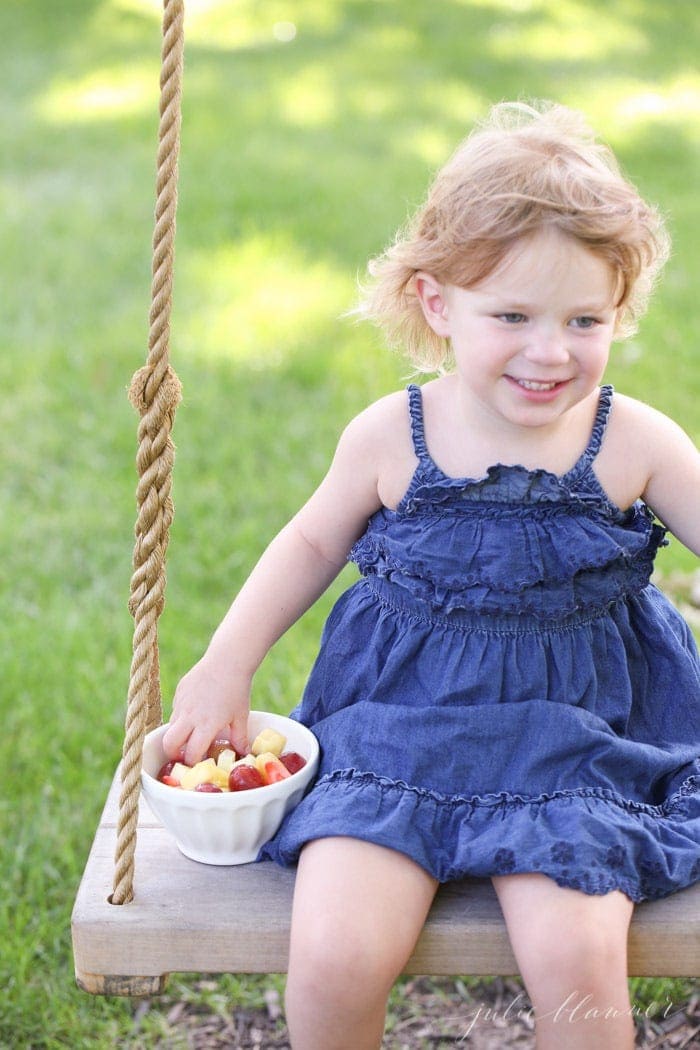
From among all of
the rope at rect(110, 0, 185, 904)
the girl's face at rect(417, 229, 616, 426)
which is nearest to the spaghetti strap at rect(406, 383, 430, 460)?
the girl's face at rect(417, 229, 616, 426)

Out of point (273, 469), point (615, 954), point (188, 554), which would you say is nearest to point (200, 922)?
point (615, 954)

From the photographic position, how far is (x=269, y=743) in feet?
6.16

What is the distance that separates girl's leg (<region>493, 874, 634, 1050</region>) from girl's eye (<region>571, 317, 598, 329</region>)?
71 cm

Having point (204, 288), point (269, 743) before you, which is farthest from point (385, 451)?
point (204, 288)

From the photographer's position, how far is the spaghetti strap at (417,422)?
192 cm

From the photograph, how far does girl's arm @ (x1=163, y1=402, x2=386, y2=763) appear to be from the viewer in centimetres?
191

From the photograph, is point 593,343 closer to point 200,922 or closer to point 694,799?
point 694,799

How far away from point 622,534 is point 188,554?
1.93 m

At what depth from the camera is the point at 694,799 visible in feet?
5.85

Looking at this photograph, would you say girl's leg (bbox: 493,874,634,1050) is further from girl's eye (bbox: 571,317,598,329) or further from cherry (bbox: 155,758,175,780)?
girl's eye (bbox: 571,317,598,329)

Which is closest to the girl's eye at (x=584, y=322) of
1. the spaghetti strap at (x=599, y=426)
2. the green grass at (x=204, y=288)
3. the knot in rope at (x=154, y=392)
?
the spaghetti strap at (x=599, y=426)

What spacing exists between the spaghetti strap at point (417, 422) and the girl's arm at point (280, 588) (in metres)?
0.05

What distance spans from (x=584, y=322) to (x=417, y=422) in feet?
0.95

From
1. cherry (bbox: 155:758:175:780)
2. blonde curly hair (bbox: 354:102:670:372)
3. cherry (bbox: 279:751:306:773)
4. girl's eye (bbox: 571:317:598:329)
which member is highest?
blonde curly hair (bbox: 354:102:670:372)
